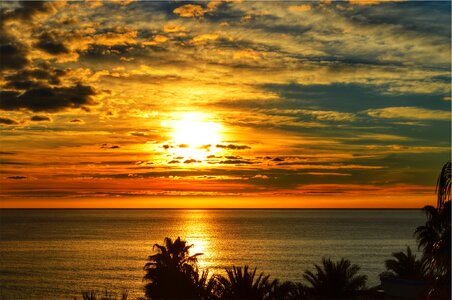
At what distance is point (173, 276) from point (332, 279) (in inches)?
411

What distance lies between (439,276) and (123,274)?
348 feet

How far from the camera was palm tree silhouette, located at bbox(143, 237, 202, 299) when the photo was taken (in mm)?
32656

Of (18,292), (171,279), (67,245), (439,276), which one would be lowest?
(439,276)

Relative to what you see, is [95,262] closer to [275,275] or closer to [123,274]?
[123,274]

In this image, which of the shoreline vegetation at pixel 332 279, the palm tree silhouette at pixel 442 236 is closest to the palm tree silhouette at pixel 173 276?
the shoreline vegetation at pixel 332 279

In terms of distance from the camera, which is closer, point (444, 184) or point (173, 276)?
point (444, 184)

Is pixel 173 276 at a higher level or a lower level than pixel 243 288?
higher

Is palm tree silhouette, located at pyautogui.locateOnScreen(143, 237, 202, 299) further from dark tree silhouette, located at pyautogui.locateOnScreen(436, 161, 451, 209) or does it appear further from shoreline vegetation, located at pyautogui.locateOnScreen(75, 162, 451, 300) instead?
dark tree silhouette, located at pyautogui.locateOnScreen(436, 161, 451, 209)

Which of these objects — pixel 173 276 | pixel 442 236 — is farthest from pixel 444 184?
pixel 173 276

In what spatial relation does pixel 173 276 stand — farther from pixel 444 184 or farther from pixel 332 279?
pixel 444 184

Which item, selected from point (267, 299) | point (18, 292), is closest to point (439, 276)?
point (267, 299)

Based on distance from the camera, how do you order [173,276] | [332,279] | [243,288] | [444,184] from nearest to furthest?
[444,184], [243,288], [332,279], [173,276]

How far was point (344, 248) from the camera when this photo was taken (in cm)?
17425

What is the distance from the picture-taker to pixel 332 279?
34.1 m
